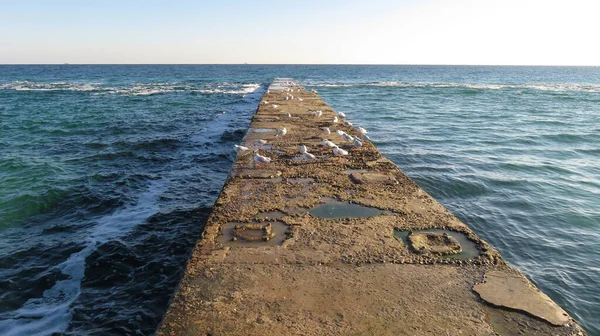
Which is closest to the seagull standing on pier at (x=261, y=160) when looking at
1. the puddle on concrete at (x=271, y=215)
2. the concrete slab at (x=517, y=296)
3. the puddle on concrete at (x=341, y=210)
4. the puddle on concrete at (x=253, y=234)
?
the puddle on concrete at (x=341, y=210)

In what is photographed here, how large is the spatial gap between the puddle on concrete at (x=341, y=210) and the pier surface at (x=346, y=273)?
0.05 feet

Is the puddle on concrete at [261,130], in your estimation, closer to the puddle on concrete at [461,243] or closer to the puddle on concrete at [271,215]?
the puddle on concrete at [271,215]

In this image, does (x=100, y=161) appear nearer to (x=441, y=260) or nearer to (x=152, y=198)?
(x=152, y=198)

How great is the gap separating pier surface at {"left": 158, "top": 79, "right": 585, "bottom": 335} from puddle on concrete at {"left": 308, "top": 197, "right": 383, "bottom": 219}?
0.05 feet

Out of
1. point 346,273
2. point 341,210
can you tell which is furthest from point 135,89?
point 346,273

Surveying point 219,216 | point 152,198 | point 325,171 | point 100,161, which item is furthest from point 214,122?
point 219,216

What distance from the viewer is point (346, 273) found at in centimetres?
396

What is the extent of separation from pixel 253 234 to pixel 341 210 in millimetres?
1500

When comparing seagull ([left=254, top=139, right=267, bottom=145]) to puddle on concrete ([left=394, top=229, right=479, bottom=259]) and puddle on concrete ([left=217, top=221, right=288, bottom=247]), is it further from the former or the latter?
puddle on concrete ([left=394, top=229, right=479, bottom=259])

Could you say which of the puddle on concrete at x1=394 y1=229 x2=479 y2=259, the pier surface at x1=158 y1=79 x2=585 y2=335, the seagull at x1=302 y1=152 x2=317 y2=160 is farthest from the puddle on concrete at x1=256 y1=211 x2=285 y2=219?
the seagull at x1=302 y1=152 x2=317 y2=160

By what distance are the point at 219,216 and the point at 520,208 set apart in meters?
6.95

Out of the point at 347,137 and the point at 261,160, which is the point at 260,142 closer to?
the point at 261,160

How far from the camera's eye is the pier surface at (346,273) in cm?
324

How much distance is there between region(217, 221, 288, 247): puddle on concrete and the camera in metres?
4.65
